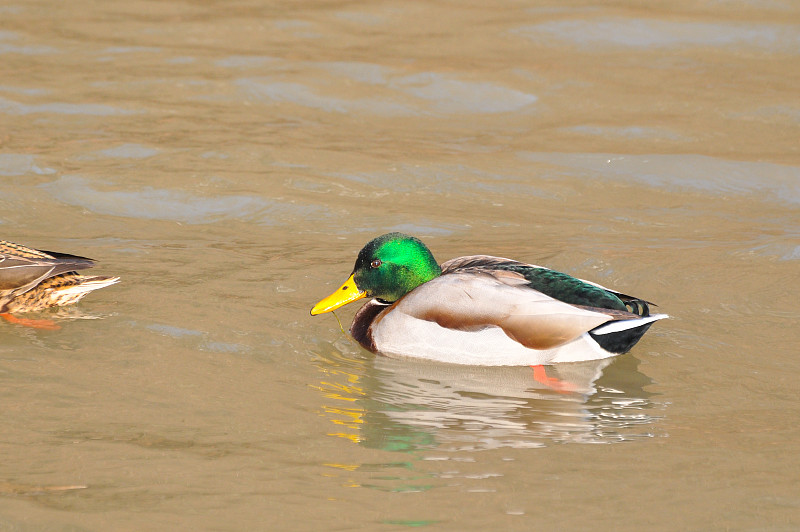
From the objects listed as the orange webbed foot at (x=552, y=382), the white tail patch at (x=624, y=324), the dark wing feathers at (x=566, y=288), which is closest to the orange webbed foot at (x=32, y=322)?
the dark wing feathers at (x=566, y=288)

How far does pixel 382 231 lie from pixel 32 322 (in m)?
2.72

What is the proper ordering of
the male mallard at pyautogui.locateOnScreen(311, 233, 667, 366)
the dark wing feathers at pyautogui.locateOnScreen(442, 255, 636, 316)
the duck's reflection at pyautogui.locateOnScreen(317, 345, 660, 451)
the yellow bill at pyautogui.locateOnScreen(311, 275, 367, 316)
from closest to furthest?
the duck's reflection at pyautogui.locateOnScreen(317, 345, 660, 451) < the male mallard at pyautogui.locateOnScreen(311, 233, 667, 366) < the dark wing feathers at pyautogui.locateOnScreen(442, 255, 636, 316) < the yellow bill at pyautogui.locateOnScreen(311, 275, 367, 316)

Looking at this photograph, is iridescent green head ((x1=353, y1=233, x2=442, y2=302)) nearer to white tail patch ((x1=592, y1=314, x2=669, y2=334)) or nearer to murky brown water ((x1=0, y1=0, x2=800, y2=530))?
murky brown water ((x1=0, y1=0, x2=800, y2=530))

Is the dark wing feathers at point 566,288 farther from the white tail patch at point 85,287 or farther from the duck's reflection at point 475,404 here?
the white tail patch at point 85,287

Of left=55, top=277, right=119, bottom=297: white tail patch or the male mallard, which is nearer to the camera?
the male mallard

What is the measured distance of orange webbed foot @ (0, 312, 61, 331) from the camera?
21.7 ft

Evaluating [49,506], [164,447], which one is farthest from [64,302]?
[49,506]

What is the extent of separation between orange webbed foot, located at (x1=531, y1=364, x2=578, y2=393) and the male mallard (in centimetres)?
5

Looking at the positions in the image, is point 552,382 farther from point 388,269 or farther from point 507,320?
point 388,269

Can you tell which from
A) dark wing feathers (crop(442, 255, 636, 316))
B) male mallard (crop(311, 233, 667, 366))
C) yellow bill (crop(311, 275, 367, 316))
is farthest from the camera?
yellow bill (crop(311, 275, 367, 316))

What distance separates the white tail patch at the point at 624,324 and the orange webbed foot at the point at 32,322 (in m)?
2.99

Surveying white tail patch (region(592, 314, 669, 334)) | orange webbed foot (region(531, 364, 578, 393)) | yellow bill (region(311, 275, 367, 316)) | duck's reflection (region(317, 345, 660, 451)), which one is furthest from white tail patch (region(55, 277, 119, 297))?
white tail patch (region(592, 314, 669, 334))

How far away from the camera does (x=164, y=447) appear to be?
5.07m

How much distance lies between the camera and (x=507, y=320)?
6160 mm
